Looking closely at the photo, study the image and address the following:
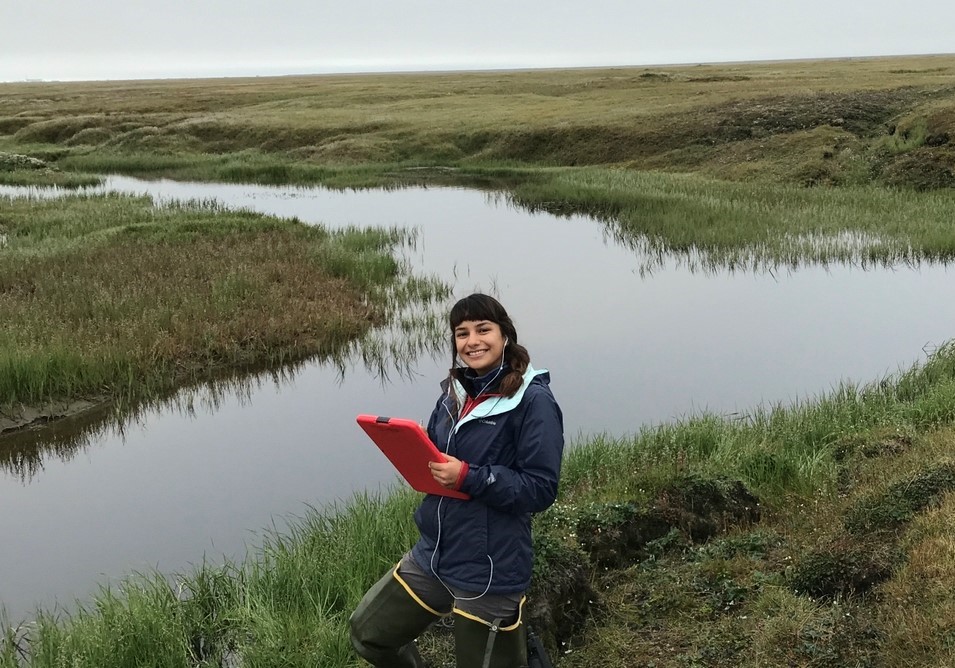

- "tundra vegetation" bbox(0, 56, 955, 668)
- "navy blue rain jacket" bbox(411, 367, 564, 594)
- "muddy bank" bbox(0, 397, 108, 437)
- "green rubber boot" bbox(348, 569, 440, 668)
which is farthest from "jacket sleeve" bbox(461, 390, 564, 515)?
"muddy bank" bbox(0, 397, 108, 437)

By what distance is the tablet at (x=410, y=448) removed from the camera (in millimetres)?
3372

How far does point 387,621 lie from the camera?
3879 millimetres

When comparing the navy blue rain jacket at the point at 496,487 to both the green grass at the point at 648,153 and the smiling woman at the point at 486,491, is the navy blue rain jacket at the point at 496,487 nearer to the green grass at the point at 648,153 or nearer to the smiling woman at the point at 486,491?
the smiling woman at the point at 486,491

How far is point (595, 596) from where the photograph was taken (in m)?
5.16

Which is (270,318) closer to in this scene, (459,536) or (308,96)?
(459,536)

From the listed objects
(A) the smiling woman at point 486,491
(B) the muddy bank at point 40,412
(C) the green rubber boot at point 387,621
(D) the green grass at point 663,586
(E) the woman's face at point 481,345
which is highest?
(E) the woman's face at point 481,345

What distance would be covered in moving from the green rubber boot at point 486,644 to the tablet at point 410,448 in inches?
22.9

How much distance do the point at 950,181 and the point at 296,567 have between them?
25489mm

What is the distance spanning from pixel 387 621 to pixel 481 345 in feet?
4.49

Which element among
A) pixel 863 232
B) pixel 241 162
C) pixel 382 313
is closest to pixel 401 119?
pixel 241 162

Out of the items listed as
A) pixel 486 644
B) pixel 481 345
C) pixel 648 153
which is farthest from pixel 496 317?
pixel 648 153

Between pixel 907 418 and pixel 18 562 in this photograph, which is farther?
pixel 907 418

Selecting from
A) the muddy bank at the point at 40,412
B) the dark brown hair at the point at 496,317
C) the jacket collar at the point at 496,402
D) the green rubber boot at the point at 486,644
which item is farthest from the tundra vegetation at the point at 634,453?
the dark brown hair at the point at 496,317

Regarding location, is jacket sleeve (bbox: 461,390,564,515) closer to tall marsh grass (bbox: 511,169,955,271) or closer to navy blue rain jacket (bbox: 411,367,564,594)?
navy blue rain jacket (bbox: 411,367,564,594)
